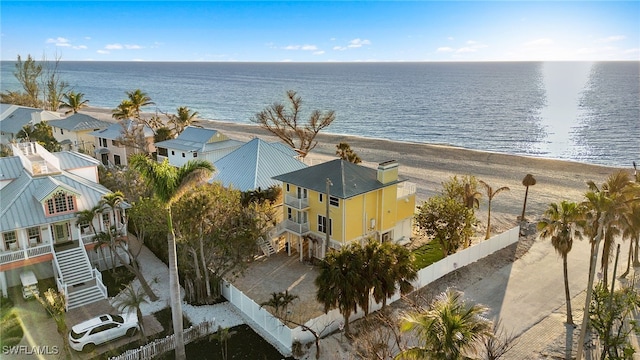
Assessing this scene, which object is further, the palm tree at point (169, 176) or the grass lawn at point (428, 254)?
the grass lawn at point (428, 254)

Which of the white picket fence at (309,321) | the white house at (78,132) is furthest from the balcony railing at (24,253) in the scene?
the white house at (78,132)

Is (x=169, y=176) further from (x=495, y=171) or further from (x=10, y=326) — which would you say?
(x=495, y=171)

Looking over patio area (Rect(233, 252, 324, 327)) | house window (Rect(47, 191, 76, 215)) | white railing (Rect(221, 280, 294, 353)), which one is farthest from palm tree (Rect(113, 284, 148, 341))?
house window (Rect(47, 191, 76, 215))

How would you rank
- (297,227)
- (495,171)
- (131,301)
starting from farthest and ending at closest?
(495,171) < (297,227) < (131,301)

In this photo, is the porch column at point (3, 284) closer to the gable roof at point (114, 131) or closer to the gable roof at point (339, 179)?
the gable roof at point (339, 179)

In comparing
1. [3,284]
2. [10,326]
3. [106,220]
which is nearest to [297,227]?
[106,220]

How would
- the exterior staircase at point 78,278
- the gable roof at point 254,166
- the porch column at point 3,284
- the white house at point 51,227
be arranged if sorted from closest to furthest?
1. the exterior staircase at point 78,278
2. the porch column at point 3,284
3. the white house at point 51,227
4. the gable roof at point 254,166
